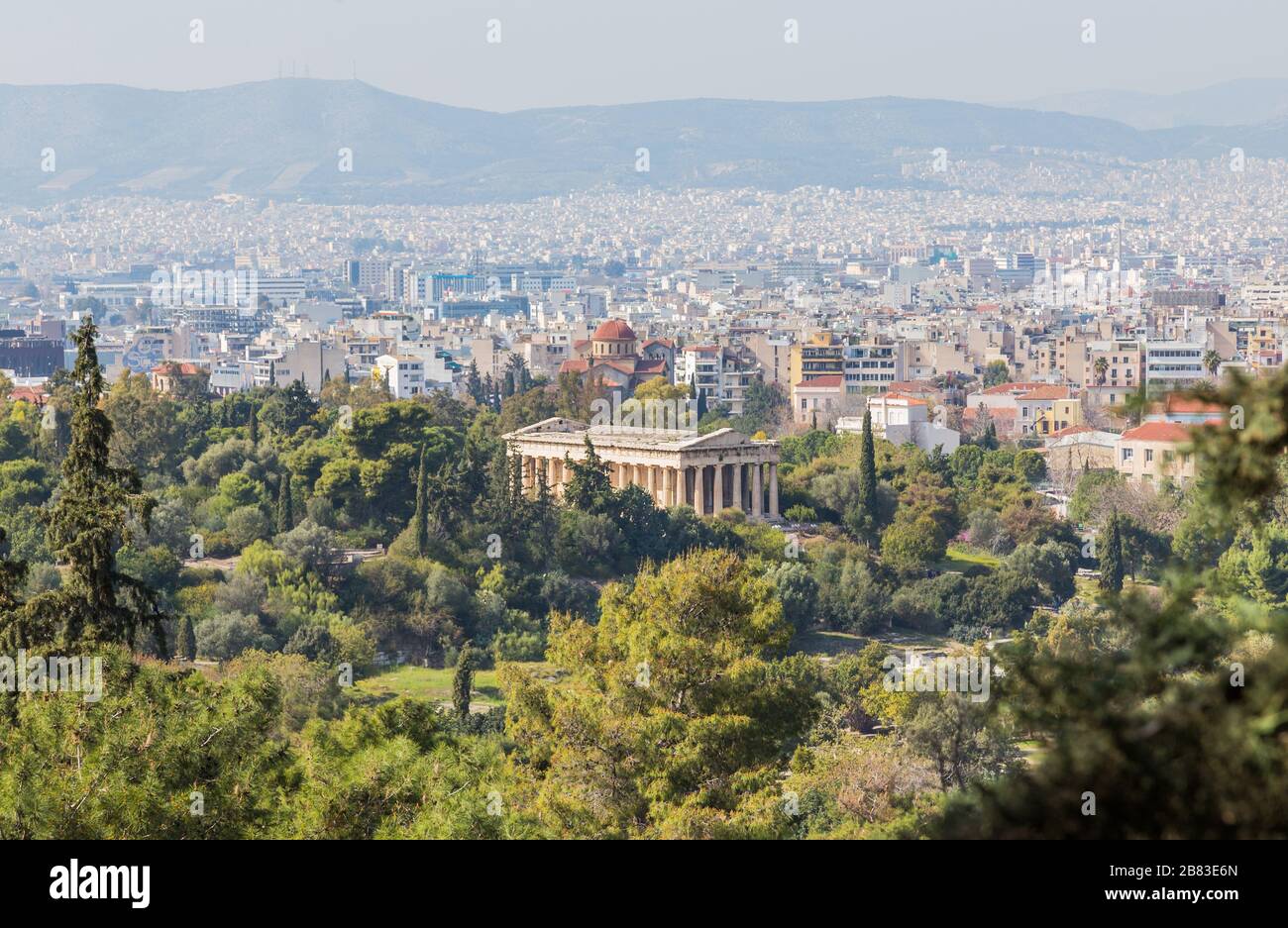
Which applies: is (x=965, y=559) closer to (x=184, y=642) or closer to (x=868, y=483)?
(x=868, y=483)

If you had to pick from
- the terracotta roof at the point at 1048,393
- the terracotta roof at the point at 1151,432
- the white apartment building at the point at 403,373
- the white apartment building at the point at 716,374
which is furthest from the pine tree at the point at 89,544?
the white apartment building at the point at 403,373

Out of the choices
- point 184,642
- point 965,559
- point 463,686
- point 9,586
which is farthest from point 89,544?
point 965,559

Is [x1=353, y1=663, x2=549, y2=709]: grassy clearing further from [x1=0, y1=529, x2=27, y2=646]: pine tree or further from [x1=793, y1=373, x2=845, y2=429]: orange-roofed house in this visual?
[x1=793, y1=373, x2=845, y2=429]: orange-roofed house

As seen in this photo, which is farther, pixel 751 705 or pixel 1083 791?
pixel 751 705

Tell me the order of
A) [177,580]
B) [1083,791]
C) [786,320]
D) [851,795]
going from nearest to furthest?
[1083,791]
[851,795]
[177,580]
[786,320]

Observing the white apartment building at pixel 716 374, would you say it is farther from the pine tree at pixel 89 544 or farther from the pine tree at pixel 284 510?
the pine tree at pixel 89 544
